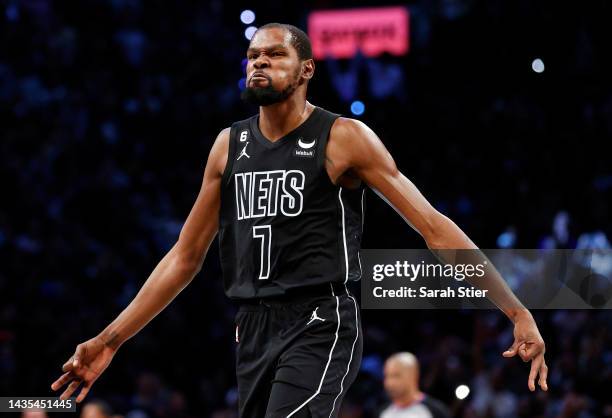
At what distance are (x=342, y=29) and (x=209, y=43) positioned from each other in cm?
152

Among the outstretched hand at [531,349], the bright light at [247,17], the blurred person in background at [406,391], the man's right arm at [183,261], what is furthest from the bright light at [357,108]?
the outstretched hand at [531,349]

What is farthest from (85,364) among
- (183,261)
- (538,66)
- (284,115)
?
(538,66)

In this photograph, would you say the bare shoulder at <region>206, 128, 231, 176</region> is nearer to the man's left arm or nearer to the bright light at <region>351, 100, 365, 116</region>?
the man's left arm

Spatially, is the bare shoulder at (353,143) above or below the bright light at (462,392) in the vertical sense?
above

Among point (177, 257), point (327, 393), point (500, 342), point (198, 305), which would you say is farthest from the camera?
point (198, 305)

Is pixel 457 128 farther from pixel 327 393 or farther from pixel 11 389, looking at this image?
pixel 327 393

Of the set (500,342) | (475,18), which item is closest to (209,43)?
(475,18)

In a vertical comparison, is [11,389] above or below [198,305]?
below

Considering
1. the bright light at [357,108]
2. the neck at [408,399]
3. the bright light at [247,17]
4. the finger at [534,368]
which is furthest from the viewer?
the bright light at [247,17]

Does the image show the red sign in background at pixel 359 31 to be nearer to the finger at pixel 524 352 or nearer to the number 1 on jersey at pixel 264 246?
the number 1 on jersey at pixel 264 246

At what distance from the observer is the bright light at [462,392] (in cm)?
758

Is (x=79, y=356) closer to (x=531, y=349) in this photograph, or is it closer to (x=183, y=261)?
(x=183, y=261)

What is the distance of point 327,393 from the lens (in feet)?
10.3

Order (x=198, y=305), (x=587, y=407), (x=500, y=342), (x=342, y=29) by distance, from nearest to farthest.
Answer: (x=587, y=407)
(x=500, y=342)
(x=198, y=305)
(x=342, y=29)
